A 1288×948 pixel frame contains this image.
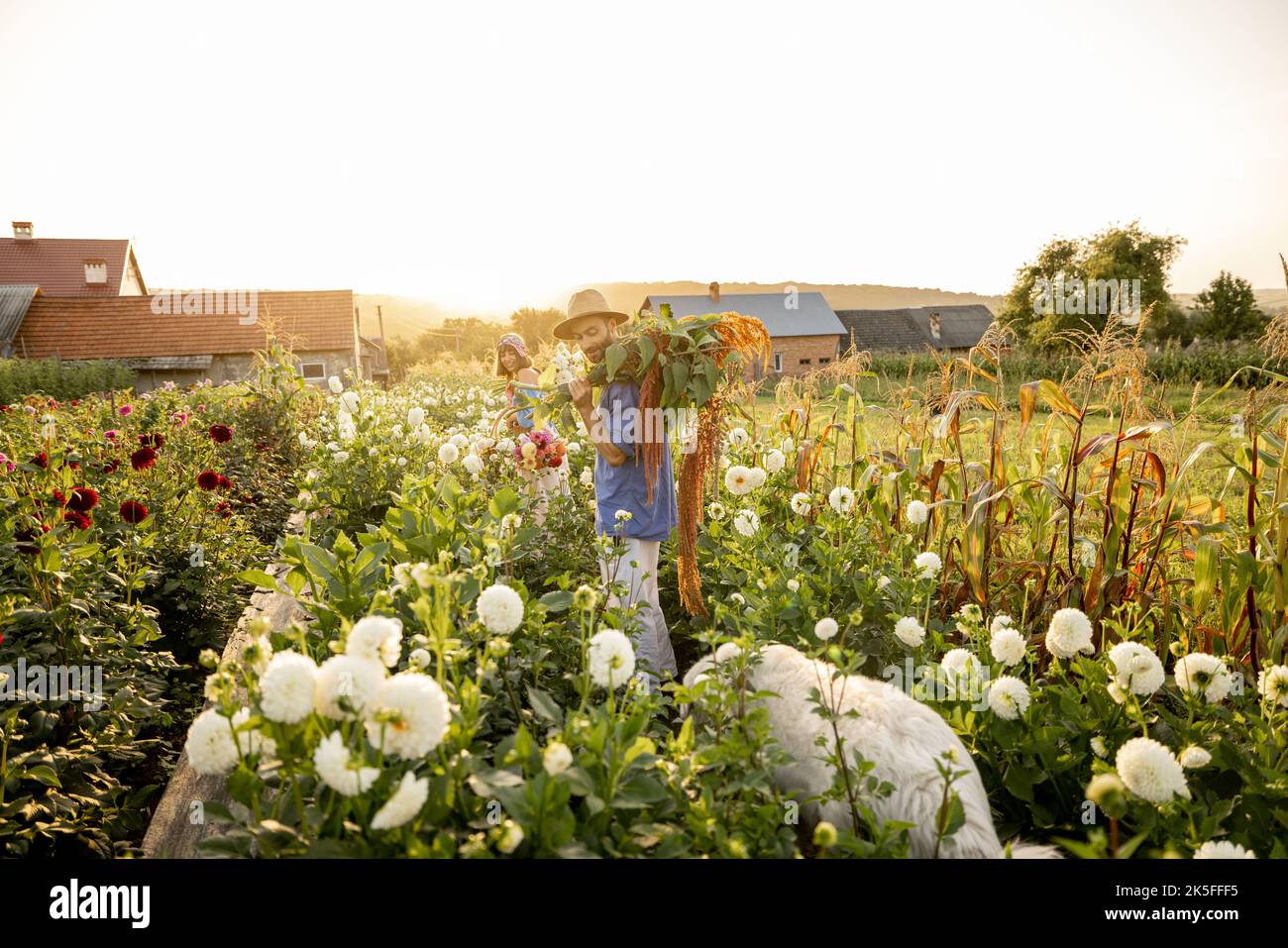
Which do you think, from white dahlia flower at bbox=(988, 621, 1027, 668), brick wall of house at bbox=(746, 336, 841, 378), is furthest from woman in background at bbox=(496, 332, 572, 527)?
brick wall of house at bbox=(746, 336, 841, 378)

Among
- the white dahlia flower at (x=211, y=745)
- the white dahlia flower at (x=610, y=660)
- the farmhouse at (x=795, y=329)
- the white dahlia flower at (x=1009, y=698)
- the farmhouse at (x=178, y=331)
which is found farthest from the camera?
the farmhouse at (x=795, y=329)

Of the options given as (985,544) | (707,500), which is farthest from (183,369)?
(985,544)

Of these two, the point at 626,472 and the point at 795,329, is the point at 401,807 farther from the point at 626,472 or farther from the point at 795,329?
the point at 795,329

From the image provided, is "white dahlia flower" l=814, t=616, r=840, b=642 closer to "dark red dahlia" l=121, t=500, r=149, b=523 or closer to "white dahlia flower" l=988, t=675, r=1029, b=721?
"white dahlia flower" l=988, t=675, r=1029, b=721

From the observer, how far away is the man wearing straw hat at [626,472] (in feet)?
11.2

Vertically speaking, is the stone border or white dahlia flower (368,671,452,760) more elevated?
white dahlia flower (368,671,452,760)

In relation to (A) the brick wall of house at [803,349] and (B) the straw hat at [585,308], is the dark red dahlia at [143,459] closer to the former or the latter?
(B) the straw hat at [585,308]

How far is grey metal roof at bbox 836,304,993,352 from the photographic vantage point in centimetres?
5622

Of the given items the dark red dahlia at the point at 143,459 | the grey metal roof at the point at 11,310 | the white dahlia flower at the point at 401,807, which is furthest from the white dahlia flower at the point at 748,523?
the grey metal roof at the point at 11,310

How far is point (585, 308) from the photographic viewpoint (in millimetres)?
3592

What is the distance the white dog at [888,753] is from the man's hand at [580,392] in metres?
1.44

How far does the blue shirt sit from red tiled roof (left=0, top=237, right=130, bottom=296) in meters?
47.5

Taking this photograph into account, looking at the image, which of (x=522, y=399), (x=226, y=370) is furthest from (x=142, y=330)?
(x=522, y=399)
